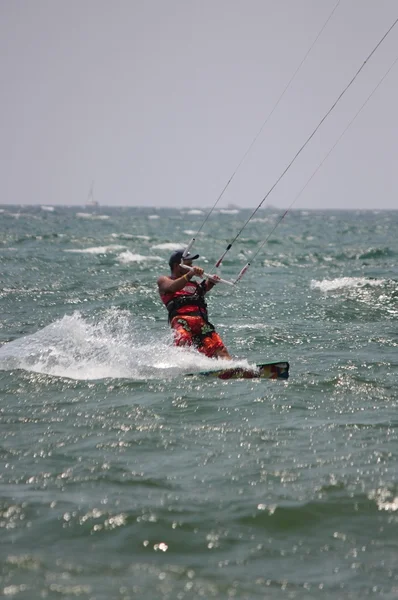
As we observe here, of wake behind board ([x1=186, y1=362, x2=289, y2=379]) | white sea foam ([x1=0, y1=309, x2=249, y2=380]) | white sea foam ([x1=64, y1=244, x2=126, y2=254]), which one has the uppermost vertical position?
wake behind board ([x1=186, y1=362, x2=289, y2=379])

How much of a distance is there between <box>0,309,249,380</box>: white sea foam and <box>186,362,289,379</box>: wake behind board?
16cm

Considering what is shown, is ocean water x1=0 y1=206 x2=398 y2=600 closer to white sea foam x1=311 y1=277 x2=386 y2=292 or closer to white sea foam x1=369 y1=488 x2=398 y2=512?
white sea foam x1=369 y1=488 x2=398 y2=512

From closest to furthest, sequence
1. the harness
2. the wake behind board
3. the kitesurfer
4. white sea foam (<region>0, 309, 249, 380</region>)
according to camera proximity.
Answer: the wake behind board
white sea foam (<region>0, 309, 249, 380</region>)
the kitesurfer
the harness

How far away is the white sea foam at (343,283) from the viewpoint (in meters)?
22.7

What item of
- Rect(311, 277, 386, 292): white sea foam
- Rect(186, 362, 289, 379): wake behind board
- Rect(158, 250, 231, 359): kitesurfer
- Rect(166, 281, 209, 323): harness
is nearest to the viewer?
Rect(186, 362, 289, 379): wake behind board

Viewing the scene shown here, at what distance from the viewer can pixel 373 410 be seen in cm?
880

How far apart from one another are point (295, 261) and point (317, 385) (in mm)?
24617

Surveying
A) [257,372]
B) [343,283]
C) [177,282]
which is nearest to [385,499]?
[257,372]

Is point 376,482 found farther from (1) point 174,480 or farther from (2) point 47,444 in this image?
(2) point 47,444

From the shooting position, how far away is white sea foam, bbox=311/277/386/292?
22703mm

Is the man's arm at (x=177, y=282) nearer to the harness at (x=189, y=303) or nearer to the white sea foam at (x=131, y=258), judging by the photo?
the harness at (x=189, y=303)

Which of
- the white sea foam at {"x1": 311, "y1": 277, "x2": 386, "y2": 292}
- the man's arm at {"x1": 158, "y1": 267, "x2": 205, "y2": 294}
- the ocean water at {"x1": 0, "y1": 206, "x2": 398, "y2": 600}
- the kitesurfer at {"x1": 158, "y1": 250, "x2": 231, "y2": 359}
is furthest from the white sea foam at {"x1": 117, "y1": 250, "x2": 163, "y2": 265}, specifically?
the man's arm at {"x1": 158, "y1": 267, "x2": 205, "y2": 294}

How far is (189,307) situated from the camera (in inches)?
464

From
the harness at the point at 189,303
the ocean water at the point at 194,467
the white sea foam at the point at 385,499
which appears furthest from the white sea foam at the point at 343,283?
the white sea foam at the point at 385,499
